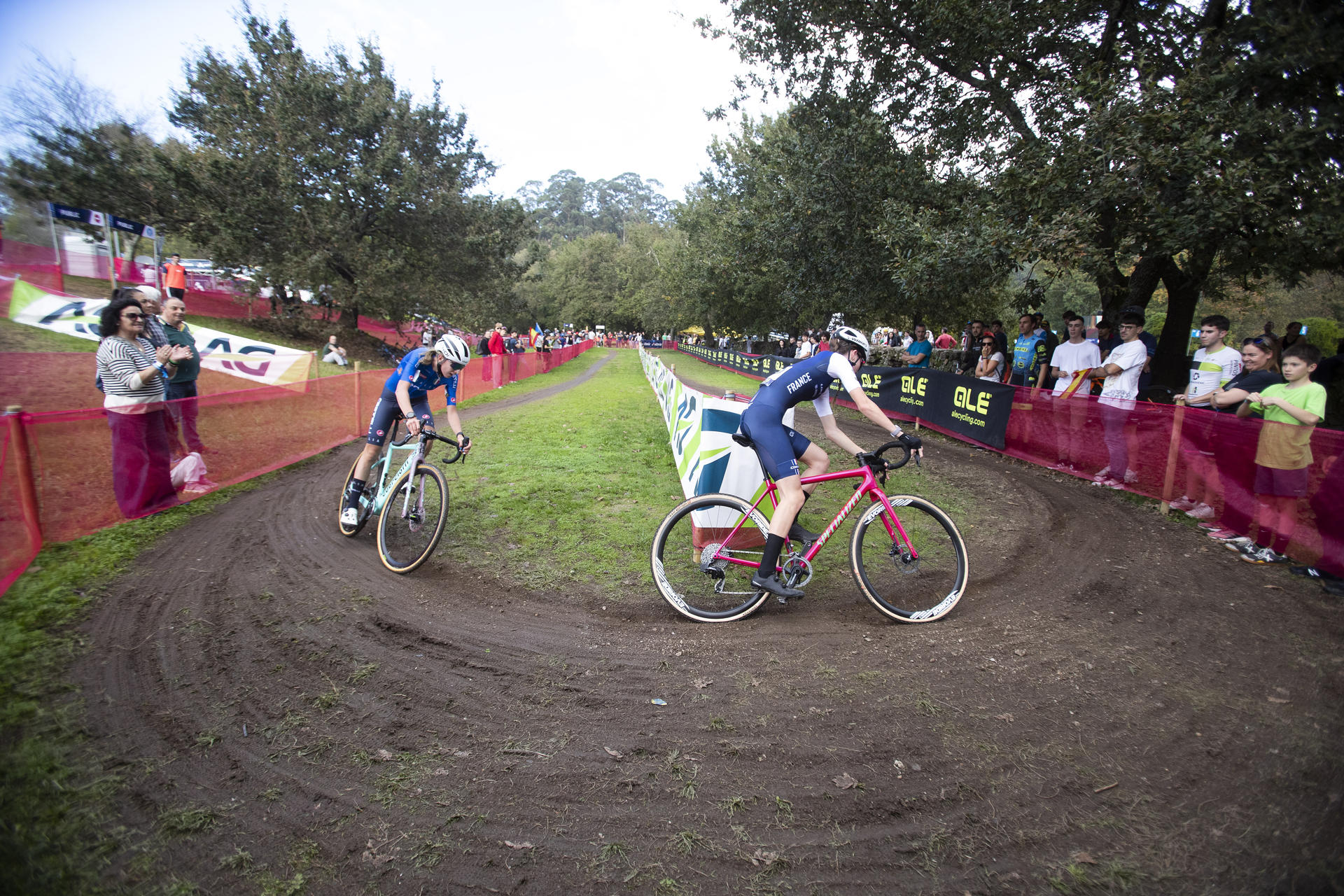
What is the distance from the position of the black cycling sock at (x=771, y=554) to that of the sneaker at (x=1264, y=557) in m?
4.76

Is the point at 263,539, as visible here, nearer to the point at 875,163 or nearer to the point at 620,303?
the point at 875,163

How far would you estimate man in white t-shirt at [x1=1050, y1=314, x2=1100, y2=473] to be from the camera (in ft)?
29.0

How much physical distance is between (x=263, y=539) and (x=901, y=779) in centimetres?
588

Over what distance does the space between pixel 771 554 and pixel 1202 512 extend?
219 inches

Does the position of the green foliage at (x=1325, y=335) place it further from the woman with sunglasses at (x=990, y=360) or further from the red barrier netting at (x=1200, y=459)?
the red barrier netting at (x=1200, y=459)

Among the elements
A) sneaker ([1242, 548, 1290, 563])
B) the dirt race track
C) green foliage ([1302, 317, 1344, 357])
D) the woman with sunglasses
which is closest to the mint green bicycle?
the dirt race track

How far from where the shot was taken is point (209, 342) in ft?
39.6

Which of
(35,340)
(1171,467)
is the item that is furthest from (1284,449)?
(35,340)

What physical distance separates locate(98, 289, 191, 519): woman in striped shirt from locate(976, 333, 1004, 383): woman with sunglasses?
497 inches

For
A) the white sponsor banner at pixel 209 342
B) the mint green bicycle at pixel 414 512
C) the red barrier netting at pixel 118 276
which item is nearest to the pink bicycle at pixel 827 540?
the mint green bicycle at pixel 414 512

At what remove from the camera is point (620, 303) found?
6906cm

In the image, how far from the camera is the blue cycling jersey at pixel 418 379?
Result: 543cm

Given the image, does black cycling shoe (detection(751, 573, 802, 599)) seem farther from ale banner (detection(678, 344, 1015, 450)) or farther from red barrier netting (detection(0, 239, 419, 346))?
red barrier netting (detection(0, 239, 419, 346))

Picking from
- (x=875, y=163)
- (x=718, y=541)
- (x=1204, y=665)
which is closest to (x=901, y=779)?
(x=718, y=541)
